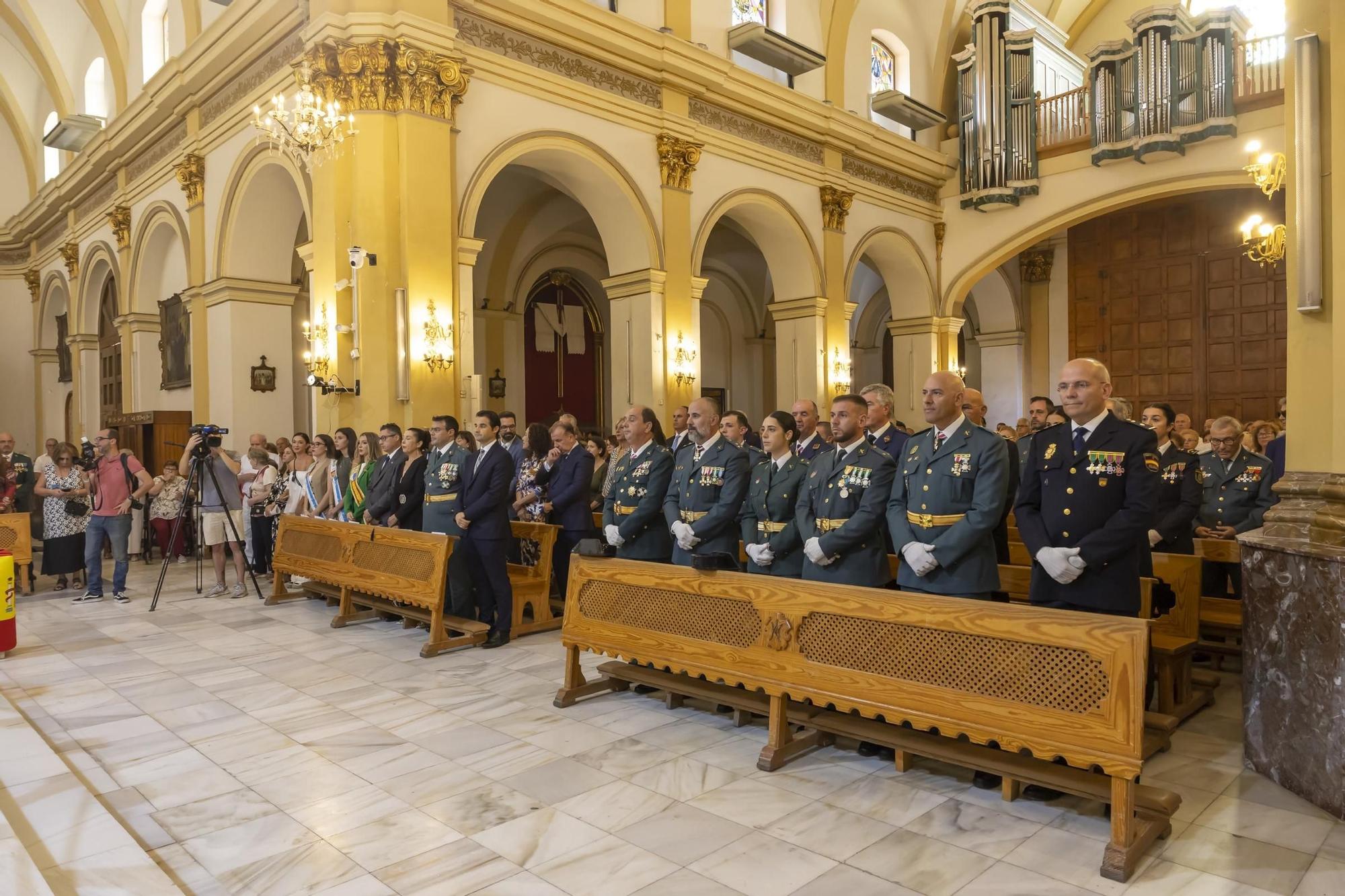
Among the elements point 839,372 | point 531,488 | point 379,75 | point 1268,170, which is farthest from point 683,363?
point 1268,170

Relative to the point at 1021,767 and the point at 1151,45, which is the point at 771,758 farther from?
→ the point at 1151,45

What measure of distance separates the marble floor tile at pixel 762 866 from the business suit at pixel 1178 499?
318cm

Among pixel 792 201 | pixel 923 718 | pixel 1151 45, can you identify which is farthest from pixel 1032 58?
pixel 923 718

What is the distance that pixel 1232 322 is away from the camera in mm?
13180

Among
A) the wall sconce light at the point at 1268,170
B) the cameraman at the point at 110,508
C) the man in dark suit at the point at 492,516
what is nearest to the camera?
the man in dark suit at the point at 492,516

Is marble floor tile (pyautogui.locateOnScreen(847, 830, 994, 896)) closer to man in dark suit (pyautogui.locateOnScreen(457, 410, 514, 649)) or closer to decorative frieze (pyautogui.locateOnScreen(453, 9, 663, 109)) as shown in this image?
man in dark suit (pyautogui.locateOnScreen(457, 410, 514, 649))

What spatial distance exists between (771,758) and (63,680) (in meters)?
4.17

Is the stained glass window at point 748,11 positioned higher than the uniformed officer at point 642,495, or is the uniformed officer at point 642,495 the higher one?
the stained glass window at point 748,11

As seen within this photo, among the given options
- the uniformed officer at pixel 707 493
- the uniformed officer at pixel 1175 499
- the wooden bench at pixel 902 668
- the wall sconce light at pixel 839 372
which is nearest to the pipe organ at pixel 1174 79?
the wall sconce light at pixel 839 372

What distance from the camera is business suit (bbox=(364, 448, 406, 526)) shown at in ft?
21.4

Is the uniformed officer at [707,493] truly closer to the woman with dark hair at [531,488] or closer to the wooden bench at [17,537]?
the woman with dark hair at [531,488]

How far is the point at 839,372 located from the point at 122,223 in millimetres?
10859

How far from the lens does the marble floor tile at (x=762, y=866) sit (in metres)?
2.59

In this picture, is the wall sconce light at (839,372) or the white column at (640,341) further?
the wall sconce light at (839,372)
